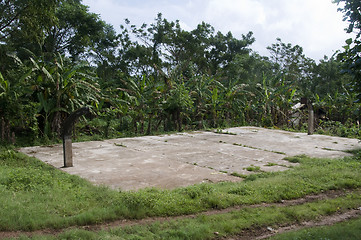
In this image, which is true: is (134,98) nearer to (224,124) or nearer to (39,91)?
(39,91)

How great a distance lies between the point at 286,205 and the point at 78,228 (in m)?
2.83

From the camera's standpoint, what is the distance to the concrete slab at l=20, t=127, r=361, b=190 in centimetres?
612

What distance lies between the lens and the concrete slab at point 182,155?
241 inches

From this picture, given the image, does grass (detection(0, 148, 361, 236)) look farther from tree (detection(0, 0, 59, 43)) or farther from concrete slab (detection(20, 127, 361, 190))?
tree (detection(0, 0, 59, 43))

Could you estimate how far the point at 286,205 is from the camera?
4.87 metres

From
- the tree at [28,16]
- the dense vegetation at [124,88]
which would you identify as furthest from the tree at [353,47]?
the tree at [28,16]

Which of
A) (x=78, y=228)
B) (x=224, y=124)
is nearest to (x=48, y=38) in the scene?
(x=224, y=124)

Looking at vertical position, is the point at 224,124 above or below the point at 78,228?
above

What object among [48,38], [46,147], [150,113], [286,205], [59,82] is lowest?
[286,205]

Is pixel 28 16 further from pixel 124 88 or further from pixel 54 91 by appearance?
pixel 124 88

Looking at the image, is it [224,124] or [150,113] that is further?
[224,124]

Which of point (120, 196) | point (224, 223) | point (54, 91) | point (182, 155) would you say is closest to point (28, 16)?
point (54, 91)

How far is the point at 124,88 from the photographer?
17.1 meters

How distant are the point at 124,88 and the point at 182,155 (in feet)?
31.5
